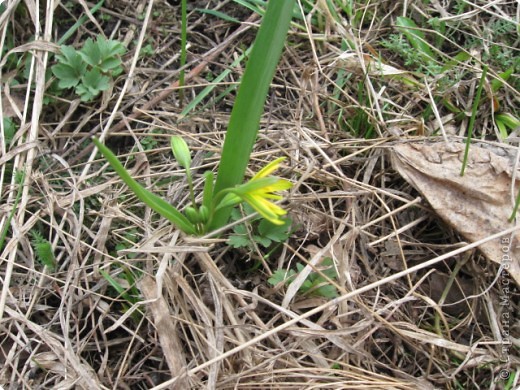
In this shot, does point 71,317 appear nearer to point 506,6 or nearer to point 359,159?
point 359,159

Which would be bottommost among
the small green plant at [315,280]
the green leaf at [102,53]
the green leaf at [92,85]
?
the small green plant at [315,280]

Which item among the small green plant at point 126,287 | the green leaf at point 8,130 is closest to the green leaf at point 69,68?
the green leaf at point 8,130

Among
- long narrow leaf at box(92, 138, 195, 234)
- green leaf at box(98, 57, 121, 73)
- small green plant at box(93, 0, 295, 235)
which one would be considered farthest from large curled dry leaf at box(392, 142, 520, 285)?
green leaf at box(98, 57, 121, 73)

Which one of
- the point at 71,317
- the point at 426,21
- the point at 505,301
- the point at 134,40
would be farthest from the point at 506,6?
the point at 71,317

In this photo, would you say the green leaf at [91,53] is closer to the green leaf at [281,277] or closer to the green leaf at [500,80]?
the green leaf at [281,277]

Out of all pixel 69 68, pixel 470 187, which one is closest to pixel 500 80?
pixel 470 187

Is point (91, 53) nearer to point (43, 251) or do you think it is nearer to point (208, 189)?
point (43, 251)

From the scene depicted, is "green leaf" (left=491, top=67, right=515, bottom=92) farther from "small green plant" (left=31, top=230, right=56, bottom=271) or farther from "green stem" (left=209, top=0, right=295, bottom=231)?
"small green plant" (left=31, top=230, right=56, bottom=271)
